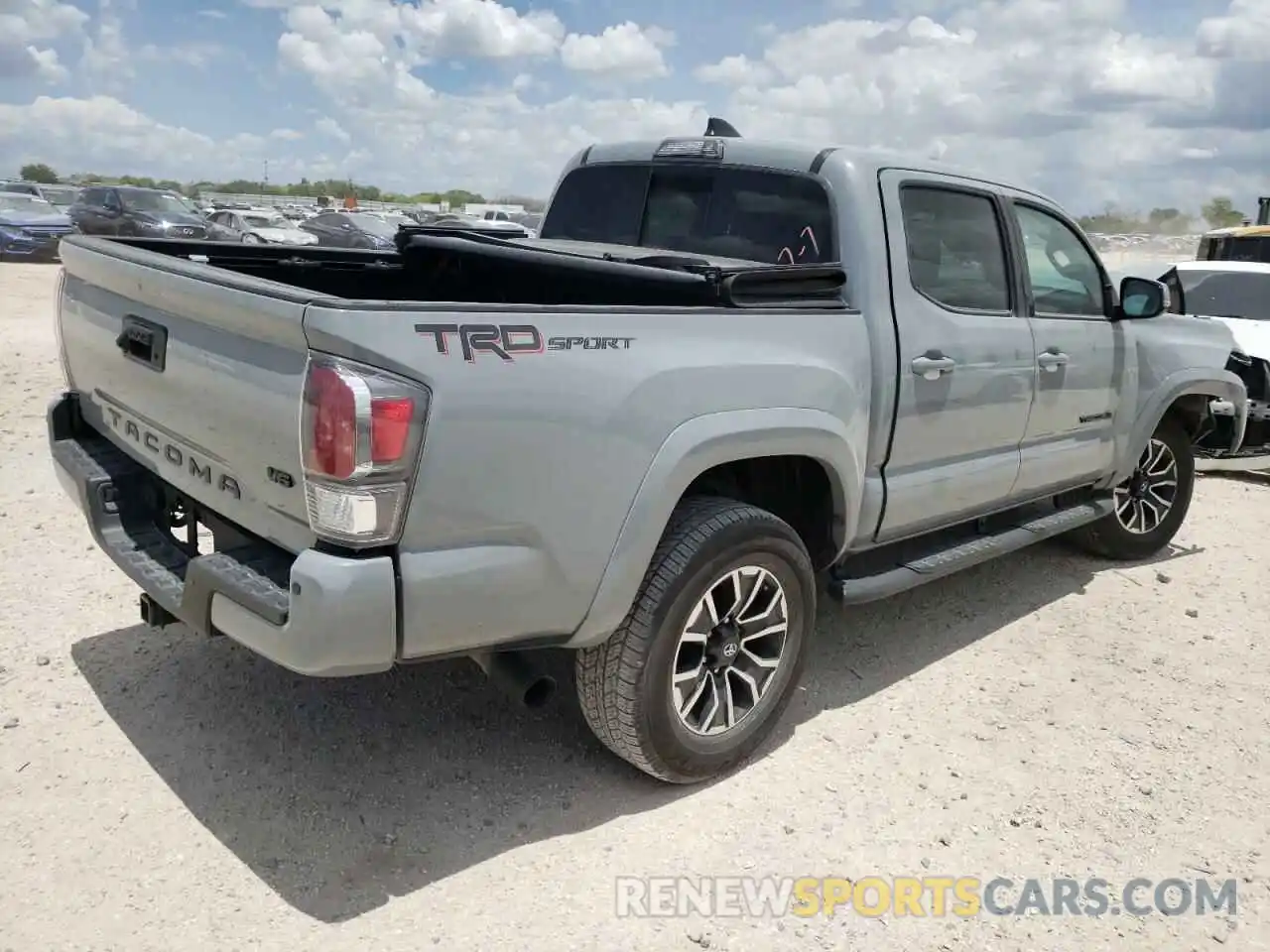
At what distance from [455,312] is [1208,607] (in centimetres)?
→ 455

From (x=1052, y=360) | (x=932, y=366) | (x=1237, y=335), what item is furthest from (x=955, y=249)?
(x=1237, y=335)

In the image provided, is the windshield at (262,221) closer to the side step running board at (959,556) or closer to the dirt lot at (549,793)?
the dirt lot at (549,793)

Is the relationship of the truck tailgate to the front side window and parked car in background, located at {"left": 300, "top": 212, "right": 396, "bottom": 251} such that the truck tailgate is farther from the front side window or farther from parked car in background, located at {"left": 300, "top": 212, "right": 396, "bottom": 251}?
parked car in background, located at {"left": 300, "top": 212, "right": 396, "bottom": 251}

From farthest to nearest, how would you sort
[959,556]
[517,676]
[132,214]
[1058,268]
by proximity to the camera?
1. [132,214]
2. [1058,268]
3. [959,556]
4. [517,676]

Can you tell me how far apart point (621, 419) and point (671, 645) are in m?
0.75

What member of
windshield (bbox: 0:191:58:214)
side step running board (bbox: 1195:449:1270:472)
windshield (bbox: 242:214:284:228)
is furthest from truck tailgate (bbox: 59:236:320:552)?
windshield (bbox: 242:214:284:228)

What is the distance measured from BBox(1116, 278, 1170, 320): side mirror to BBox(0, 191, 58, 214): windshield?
79.7 ft

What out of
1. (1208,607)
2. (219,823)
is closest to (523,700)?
(219,823)

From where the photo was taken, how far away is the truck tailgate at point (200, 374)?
2.48 metres

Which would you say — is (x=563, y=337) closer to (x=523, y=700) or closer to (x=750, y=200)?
Result: (x=523, y=700)

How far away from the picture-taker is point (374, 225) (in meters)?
25.6

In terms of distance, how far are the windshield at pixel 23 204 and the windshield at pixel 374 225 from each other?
22.4 feet

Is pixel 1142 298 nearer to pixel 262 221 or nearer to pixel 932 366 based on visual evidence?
pixel 932 366

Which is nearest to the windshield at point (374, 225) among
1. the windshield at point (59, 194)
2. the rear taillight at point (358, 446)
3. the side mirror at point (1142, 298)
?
the windshield at point (59, 194)
